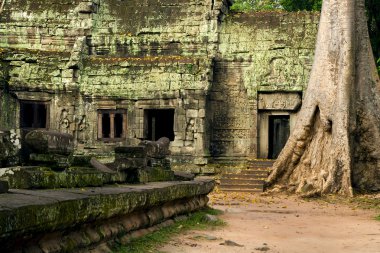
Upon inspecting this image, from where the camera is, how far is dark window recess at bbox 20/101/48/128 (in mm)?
19781

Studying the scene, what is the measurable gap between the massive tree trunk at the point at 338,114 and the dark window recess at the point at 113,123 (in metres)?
5.68

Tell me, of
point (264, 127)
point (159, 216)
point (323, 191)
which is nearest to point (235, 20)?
point (264, 127)

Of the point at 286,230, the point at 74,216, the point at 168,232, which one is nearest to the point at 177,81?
the point at 286,230

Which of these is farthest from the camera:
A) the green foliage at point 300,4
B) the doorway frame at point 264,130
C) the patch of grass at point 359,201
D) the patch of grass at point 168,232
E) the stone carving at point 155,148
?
the green foliage at point 300,4

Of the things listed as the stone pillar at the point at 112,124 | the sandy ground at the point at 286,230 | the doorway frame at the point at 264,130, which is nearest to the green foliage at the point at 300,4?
the doorway frame at the point at 264,130

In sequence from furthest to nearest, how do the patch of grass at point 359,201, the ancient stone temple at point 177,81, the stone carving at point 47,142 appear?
1. the ancient stone temple at point 177,81
2. the patch of grass at point 359,201
3. the stone carving at point 47,142

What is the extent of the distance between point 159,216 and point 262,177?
32.1ft

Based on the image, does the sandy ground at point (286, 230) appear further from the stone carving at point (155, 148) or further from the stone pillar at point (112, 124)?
the stone pillar at point (112, 124)

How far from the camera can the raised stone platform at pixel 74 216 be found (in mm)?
4441

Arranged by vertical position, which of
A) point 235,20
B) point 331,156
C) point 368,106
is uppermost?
point 235,20

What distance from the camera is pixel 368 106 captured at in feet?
52.1

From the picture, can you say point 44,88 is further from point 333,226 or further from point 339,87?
point 333,226

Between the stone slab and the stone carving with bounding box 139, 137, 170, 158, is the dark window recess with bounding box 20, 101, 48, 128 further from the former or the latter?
the stone slab

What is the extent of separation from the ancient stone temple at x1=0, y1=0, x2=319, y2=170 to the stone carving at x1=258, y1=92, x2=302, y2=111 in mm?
32
